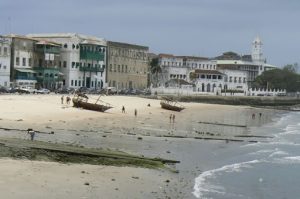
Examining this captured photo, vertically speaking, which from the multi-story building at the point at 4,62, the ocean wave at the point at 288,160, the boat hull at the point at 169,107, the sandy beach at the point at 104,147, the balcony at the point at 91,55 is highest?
the balcony at the point at 91,55

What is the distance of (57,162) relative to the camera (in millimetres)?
22234

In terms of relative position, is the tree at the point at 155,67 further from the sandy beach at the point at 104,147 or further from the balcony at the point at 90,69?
the sandy beach at the point at 104,147

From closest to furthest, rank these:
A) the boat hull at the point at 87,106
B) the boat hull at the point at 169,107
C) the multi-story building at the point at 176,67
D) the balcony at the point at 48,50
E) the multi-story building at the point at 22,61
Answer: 1. the boat hull at the point at 87,106
2. the boat hull at the point at 169,107
3. the multi-story building at the point at 22,61
4. the balcony at the point at 48,50
5. the multi-story building at the point at 176,67

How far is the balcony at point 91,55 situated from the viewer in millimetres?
106312

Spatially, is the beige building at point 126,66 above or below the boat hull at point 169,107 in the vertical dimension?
above

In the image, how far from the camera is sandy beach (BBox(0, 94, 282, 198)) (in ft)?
62.2

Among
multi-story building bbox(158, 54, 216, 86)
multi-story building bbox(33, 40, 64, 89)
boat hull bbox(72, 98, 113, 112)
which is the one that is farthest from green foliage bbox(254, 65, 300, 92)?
boat hull bbox(72, 98, 113, 112)

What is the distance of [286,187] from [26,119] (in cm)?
2517

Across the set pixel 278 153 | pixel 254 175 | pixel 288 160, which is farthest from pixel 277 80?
pixel 254 175

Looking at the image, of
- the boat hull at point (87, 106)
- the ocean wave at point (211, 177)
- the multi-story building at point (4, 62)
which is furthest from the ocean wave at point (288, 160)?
the multi-story building at point (4, 62)

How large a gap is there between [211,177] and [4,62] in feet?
218

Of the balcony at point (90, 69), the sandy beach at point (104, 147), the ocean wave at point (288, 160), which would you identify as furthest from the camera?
the balcony at point (90, 69)

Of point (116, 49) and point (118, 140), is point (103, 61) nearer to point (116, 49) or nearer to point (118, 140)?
point (116, 49)

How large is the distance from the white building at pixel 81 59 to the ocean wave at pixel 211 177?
244ft
